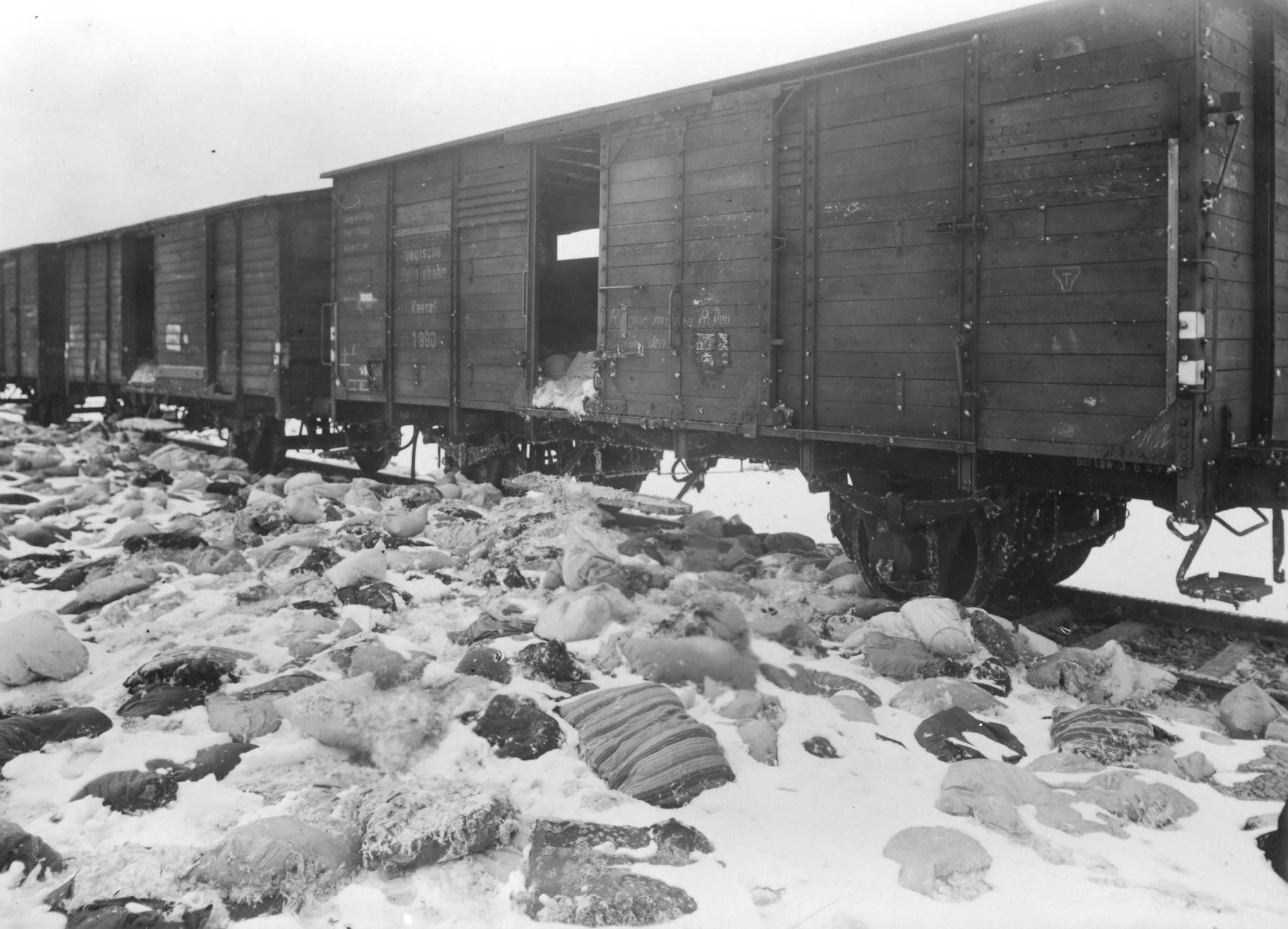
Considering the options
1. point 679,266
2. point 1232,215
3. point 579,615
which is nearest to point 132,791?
point 579,615

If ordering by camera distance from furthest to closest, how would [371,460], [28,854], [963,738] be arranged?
[371,460], [963,738], [28,854]

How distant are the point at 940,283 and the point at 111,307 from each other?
15.4 m

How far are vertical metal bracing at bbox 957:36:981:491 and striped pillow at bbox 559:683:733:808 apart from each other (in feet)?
7.66

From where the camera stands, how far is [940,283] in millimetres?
5062

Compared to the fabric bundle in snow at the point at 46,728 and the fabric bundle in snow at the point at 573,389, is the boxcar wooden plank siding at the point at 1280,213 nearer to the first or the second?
the fabric bundle in snow at the point at 573,389

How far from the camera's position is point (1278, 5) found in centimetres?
484

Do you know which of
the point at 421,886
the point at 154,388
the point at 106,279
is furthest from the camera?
the point at 106,279

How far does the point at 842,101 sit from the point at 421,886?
185 inches

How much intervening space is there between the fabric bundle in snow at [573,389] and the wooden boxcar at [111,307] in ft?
32.6

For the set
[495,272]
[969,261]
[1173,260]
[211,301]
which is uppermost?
[211,301]

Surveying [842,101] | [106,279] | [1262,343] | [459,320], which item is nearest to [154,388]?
[106,279]

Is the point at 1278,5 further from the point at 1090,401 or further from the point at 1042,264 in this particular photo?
the point at 1090,401

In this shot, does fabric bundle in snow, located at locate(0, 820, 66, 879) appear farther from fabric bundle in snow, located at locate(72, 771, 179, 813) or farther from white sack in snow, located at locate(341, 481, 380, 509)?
white sack in snow, located at locate(341, 481, 380, 509)

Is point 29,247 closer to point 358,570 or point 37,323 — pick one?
point 37,323
